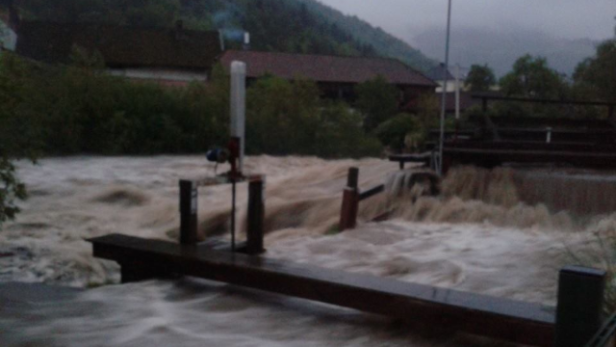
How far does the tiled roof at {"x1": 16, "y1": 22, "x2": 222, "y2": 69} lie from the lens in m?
33.9

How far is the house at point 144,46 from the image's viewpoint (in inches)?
1331

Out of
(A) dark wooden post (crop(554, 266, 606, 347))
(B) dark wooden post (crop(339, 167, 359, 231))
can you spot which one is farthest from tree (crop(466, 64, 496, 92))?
(A) dark wooden post (crop(554, 266, 606, 347))

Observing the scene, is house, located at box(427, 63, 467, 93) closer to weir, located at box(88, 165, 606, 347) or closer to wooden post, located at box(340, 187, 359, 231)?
wooden post, located at box(340, 187, 359, 231)

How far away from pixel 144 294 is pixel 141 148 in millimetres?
16194

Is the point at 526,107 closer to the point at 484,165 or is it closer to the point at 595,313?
the point at 484,165

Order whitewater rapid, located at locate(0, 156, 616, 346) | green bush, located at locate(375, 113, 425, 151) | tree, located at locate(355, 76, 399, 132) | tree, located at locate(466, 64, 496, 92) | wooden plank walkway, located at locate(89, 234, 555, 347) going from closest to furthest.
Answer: wooden plank walkway, located at locate(89, 234, 555, 347) → whitewater rapid, located at locate(0, 156, 616, 346) → green bush, located at locate(375, 113, 425, 151) → tree, located at locate(355, 76, 399, 132) → tree, located at locate(466, 64, 496, 92)

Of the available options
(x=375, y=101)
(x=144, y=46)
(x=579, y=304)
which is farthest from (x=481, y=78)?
(x=579, y=304)

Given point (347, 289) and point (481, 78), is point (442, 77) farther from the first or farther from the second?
point (481, 78)

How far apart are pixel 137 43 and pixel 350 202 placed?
1044 inches

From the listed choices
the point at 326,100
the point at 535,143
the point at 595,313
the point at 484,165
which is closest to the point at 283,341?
the point at 595,313

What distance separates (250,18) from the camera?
1469 inches

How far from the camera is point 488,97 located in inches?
557

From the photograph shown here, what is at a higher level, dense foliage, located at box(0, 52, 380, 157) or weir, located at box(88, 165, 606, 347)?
dense foliage, located at box(0, 52, 380, 157)

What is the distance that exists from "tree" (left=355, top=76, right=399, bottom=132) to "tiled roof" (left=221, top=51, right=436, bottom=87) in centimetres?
144
